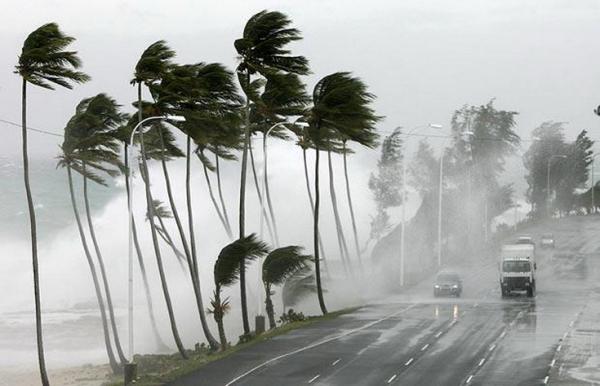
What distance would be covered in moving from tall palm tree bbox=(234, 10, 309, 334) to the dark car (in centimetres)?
Result: 2363

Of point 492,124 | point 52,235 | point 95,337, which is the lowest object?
point 95,337

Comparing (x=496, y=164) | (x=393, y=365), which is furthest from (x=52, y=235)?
(x=393, y=365)

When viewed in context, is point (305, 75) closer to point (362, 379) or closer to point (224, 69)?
point (224, 69)

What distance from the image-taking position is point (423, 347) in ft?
152

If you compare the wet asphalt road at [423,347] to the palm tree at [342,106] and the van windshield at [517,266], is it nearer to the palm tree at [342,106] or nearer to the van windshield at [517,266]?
the van windshield at [517,266]

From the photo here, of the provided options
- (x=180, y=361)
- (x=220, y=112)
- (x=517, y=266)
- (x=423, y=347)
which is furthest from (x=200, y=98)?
(x=517, y=266)

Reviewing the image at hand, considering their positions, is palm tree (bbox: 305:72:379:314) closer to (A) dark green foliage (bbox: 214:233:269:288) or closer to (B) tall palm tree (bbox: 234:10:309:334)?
(B) tall palm tree (bbox: 234:10:309:334)

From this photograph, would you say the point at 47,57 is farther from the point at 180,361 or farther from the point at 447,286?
the point at 447,286

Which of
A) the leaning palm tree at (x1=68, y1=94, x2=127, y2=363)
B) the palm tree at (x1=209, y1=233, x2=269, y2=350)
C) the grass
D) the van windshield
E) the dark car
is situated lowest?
the grass

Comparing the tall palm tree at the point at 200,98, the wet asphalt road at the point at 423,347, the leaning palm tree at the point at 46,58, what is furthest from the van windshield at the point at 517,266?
the leaning palm tree at the point at 46,58

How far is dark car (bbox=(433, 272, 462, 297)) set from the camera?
2906 inches

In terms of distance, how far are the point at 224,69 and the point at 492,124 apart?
111 m

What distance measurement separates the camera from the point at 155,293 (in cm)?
9956

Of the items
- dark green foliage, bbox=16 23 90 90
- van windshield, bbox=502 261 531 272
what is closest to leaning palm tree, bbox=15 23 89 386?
dark green foliage, bbox=16 23 90 90
